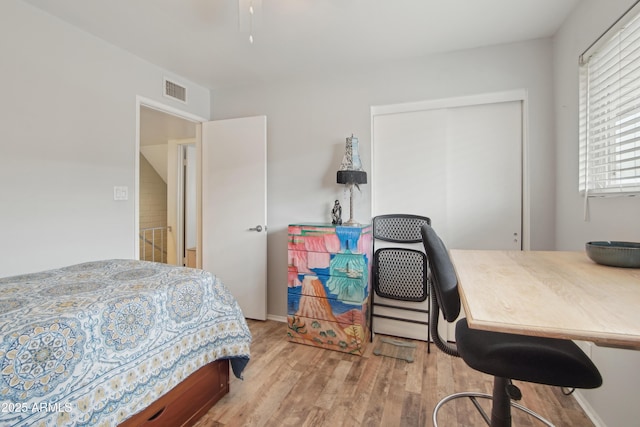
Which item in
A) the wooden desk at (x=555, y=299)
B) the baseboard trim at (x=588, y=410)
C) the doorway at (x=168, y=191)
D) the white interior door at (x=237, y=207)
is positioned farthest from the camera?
the doorway at (x=168, y=191)

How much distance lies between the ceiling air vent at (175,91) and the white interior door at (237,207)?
1.14 ft

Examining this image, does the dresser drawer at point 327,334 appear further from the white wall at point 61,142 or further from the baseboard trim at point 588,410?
the white wall at point 61,142

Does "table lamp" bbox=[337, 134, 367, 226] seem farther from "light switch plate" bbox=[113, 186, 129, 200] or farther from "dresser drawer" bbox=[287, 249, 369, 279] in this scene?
"light switch plate" bbox=[113, 186, 129, 200]

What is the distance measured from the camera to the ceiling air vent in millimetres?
2787

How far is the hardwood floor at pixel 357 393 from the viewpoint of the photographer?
61.4 inches

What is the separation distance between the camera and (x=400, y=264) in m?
2.46

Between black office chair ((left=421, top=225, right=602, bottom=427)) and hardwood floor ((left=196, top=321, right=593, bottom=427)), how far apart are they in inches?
25.2

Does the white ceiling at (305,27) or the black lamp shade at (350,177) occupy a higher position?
the white ceiling at (305,27)

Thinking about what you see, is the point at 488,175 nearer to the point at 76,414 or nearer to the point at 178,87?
the point at 76,414

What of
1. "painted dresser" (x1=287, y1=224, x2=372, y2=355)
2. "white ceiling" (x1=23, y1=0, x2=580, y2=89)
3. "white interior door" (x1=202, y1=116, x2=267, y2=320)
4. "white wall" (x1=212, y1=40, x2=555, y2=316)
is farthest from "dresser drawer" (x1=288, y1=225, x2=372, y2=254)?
"white ceiling" (x1=23, y1=0, x2=580, y2=89)

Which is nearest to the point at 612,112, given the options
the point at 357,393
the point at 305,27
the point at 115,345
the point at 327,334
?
the point at 305,27

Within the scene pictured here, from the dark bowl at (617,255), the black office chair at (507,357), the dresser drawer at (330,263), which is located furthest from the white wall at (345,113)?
the black office chair at (507,357)

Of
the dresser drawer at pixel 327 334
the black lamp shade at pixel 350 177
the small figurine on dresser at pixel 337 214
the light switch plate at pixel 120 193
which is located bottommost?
the dresser drawer at pixel 327 334

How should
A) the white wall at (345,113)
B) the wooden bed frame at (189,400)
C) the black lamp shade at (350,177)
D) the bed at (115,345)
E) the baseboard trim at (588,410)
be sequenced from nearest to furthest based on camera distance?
the bed at (115,345)
the wooden bed frame at (189,400)
the baseboard trim at (588,410)
the white wall at (345,113)
the black lamp shade at (350,177)
